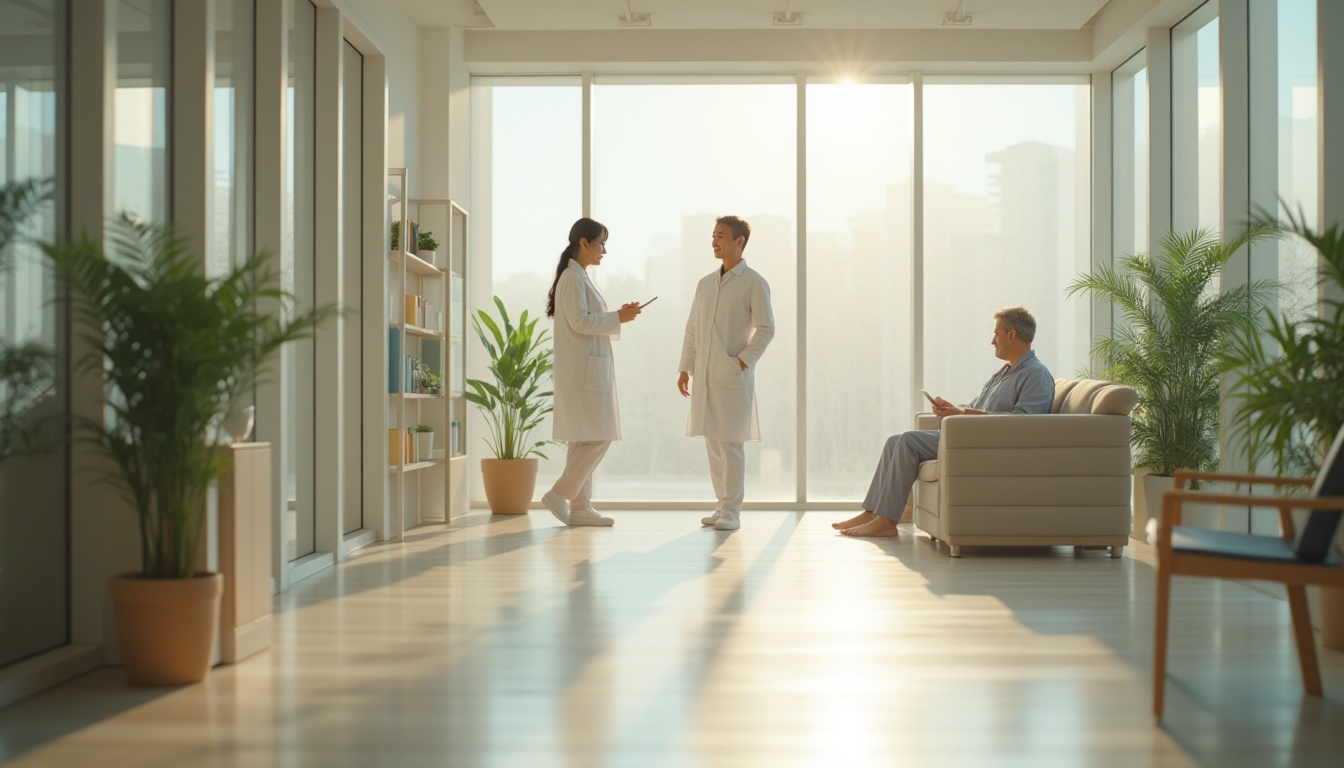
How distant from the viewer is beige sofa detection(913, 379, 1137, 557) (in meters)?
5.57

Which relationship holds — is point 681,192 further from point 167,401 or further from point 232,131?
point 167,401

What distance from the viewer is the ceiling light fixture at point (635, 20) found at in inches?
285

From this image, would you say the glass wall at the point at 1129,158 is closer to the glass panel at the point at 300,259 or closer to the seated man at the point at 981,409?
the seated man at the point at 981,409

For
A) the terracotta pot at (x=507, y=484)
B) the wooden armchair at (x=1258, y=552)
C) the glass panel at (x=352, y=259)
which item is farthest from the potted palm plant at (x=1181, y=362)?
the glass panel at (x=352, y=259)

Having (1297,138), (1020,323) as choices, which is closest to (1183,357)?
(1020,323)

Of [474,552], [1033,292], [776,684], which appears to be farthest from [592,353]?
[776,684]

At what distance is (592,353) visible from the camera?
670 cm

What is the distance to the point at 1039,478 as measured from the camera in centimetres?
559

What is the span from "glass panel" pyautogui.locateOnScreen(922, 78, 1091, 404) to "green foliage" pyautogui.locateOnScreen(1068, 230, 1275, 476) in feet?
5.82

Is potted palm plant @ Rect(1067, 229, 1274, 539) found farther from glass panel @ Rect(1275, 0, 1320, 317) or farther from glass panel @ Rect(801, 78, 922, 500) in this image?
glass panel @ Rect(801, 78, 922, 500)

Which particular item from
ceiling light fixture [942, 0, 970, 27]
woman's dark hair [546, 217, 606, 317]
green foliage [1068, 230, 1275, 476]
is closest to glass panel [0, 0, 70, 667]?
woman's dark hair [546, 217, 606, 317]

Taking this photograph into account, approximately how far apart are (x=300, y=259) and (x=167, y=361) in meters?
2.18

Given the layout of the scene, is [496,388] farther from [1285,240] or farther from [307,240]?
[1285,240]

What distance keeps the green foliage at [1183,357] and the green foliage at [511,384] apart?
3.32m
